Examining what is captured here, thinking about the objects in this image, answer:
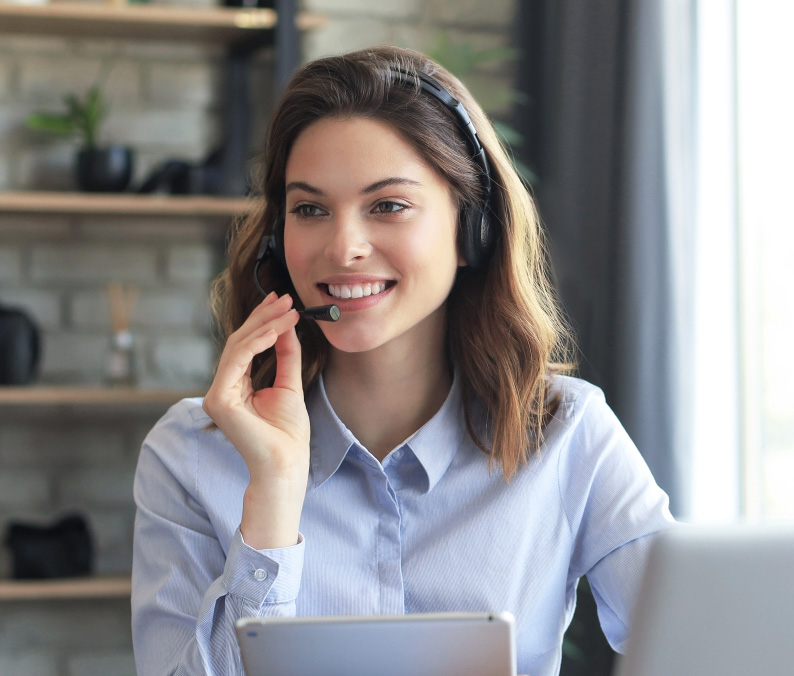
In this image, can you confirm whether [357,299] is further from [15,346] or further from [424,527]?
[15,346]

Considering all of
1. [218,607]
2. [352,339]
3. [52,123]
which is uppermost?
[52,123]

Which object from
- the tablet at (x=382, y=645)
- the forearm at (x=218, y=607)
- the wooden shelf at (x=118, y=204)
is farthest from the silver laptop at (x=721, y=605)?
the wooden shelf at (x=118, y=204)

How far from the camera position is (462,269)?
1.40 meters

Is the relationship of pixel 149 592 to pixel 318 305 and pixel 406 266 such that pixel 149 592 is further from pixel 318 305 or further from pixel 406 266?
pixel 406 266

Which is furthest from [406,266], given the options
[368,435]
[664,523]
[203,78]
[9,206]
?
[203,78]

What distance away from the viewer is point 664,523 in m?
1.20

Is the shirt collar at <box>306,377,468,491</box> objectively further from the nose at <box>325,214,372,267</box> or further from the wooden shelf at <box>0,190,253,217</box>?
the wooden shelf at <box>0,190,253,217</box>

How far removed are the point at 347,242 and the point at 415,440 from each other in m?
0.28

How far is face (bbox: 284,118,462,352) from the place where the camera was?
1.20 m

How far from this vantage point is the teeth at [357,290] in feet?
3.96

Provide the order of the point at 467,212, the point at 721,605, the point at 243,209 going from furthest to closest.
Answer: the point at 243,209
the point at 467,212
the point at 721,605

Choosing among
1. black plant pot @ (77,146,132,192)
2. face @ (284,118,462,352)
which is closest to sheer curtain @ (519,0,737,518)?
face @ (284,118,462,352)

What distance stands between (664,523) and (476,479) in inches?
9.7

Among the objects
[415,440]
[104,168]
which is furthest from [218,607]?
[104,168]
